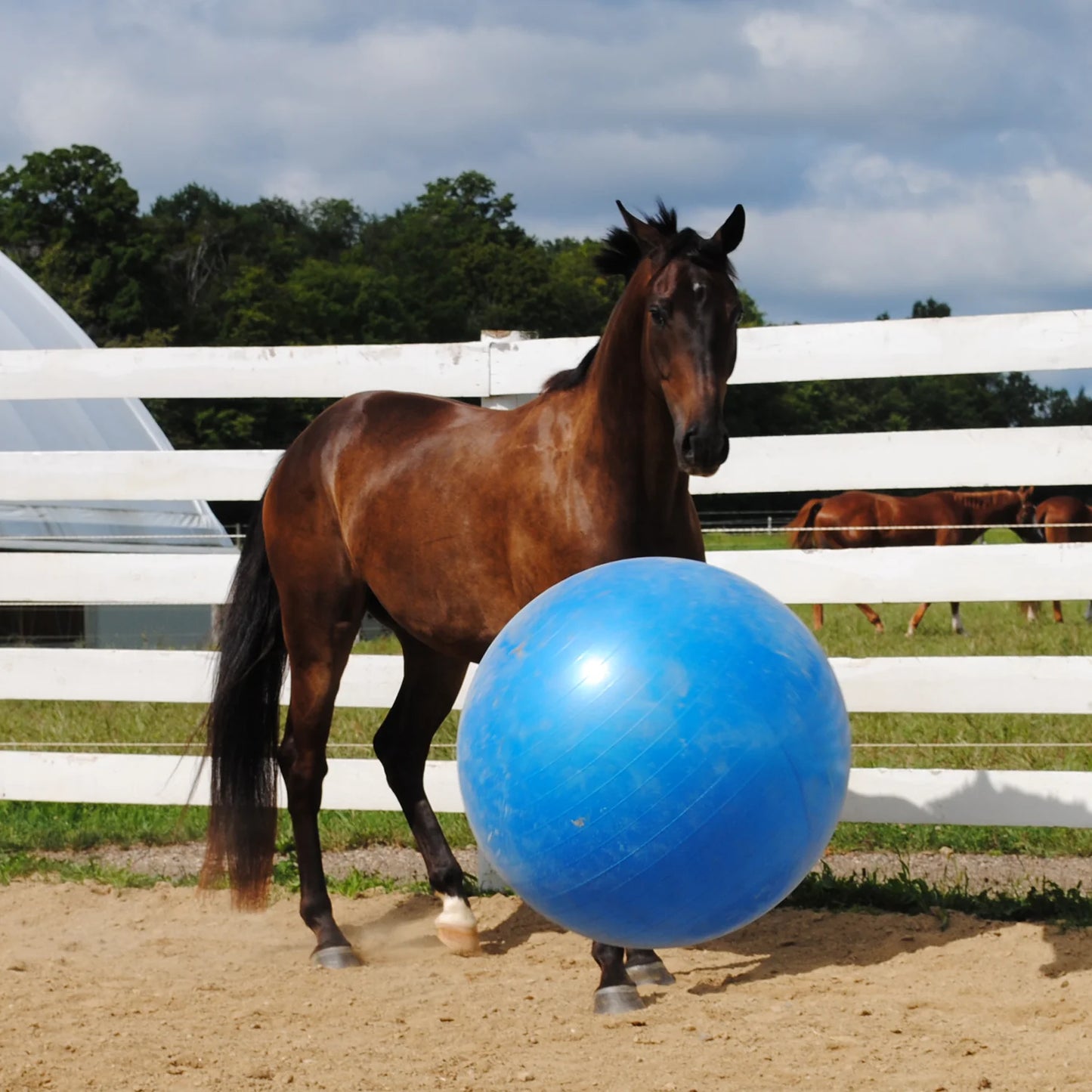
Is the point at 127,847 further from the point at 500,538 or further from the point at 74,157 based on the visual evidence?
the point at 74,157

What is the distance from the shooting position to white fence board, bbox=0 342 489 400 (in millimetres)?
5457

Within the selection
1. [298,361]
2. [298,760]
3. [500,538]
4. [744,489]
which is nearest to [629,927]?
[500,538]

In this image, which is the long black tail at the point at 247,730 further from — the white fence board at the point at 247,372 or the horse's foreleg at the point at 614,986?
the horse's foreleg at the point at 614,986

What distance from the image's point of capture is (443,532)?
174 inches

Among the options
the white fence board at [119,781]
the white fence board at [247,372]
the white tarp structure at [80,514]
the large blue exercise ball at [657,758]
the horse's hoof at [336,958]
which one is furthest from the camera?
the white tarp structure at [80,514]

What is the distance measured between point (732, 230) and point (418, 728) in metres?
2.19

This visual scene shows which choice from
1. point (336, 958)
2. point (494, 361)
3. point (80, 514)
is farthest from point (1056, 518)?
point (336, 958)

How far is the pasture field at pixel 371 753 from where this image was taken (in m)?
5.52

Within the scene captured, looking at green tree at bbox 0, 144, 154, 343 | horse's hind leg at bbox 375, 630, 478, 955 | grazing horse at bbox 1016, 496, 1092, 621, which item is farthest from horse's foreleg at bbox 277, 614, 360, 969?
green tree at bbox 0, 144, 154, 343

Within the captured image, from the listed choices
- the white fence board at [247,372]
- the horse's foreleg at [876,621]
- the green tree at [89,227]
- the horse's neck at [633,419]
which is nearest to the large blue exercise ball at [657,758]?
the horse's neck at [633,419]

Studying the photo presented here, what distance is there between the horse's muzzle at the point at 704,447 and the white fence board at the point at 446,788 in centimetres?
186

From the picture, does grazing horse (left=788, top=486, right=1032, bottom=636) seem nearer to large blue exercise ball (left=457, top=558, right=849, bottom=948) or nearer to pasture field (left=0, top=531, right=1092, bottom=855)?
pasture field (left=0, top=531, right=1092, bottom=855)

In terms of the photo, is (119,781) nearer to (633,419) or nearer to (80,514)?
(633,419)

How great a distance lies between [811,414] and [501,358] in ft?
218
